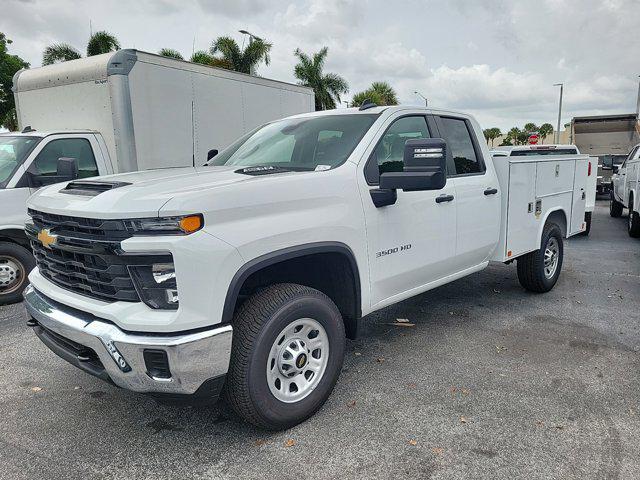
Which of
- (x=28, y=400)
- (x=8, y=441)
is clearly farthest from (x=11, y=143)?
(x=8, y=441)

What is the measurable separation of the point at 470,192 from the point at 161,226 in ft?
9.48

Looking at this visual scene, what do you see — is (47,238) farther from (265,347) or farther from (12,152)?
(12,152)

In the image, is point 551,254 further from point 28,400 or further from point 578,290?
point 28,400

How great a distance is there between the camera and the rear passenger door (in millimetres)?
4359

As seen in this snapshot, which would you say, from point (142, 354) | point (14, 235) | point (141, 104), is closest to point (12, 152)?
point (14, 235)

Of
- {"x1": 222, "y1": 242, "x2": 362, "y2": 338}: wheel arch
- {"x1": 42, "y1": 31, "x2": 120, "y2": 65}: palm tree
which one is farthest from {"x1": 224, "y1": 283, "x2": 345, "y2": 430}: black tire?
{"x1": 42, "y1": 31, "x2": 120, "y2": 65}: palm tree

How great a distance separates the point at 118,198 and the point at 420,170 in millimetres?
1794

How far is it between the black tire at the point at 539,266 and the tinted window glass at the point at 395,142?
227 centimetres

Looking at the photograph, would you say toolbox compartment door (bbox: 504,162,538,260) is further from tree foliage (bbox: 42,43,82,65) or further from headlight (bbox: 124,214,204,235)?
tree foliage (bbox: 42,43,82,65)

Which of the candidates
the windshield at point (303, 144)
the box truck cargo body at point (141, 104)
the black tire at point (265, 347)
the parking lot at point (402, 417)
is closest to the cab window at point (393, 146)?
the windshield at point (303, 144)

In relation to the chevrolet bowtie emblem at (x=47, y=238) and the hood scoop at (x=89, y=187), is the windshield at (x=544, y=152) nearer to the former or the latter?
the hood scoop at (x=89, y=187)

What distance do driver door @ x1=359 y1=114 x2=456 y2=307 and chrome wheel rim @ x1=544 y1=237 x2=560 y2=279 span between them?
79.7 inches

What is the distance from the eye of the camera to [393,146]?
12.6 feet

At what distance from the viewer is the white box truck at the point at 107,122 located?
579 cm
